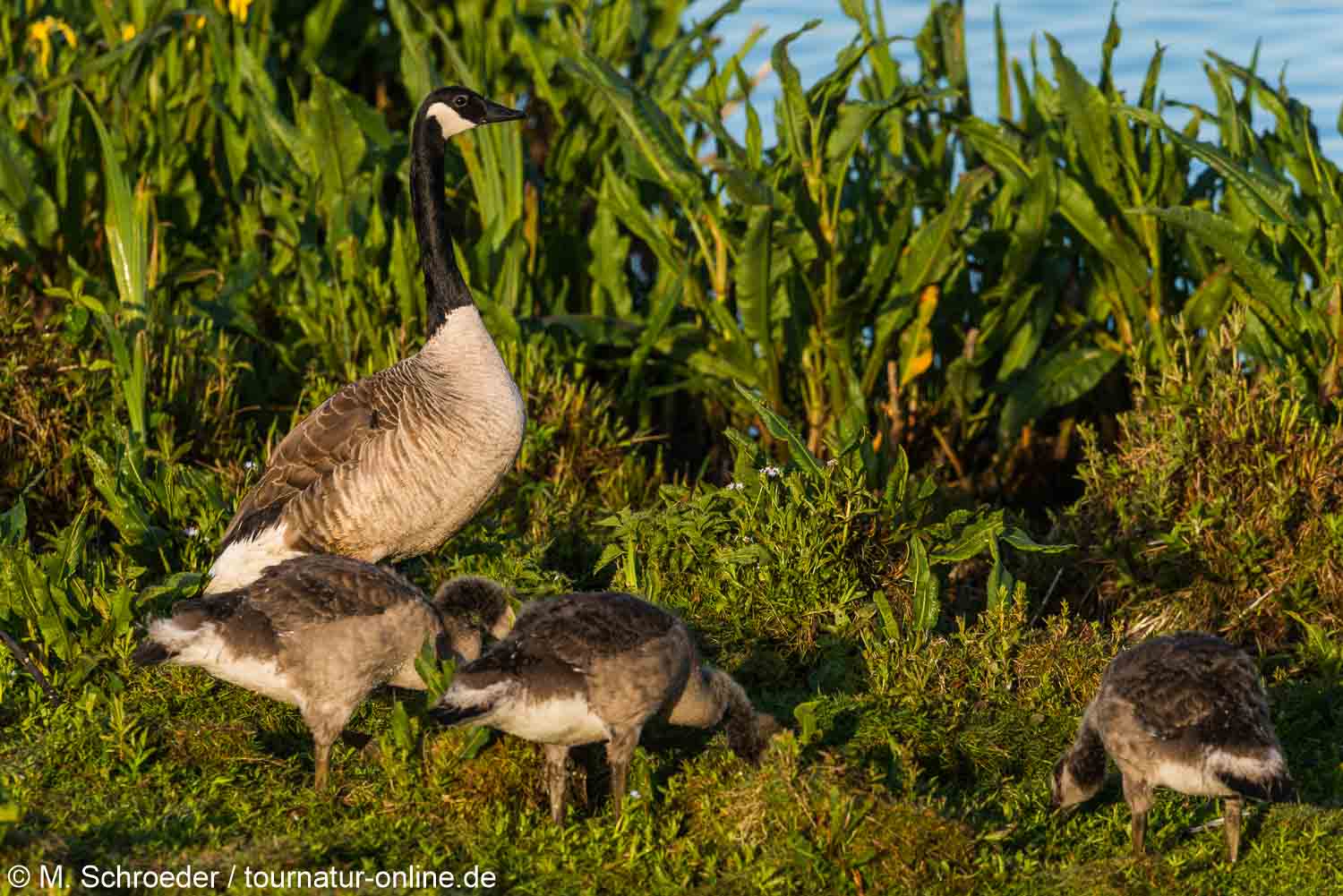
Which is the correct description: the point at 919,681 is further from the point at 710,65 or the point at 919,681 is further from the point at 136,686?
the point at 710,65

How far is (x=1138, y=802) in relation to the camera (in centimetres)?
519

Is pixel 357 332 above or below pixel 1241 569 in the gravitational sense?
above

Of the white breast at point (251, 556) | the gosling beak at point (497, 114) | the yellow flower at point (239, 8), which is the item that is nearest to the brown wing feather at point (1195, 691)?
the white breast at point (251, 556)

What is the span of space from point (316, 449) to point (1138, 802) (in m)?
3.80

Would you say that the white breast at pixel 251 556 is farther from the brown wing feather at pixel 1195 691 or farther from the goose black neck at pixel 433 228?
the brown wing feather at pixel 1195 691

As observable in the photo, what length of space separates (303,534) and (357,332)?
9.47ft

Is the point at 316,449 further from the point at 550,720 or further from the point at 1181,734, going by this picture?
the point at 1181,734

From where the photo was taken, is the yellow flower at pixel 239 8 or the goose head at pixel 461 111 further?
the yellow flower at pixel 239 8

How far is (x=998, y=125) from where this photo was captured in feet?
30.7

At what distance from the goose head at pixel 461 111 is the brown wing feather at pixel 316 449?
1565mm

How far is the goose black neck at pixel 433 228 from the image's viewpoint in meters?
7.56

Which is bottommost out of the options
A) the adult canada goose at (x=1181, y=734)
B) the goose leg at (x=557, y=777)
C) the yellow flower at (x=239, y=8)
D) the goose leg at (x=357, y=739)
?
the goose leg at (x=357, y=739)

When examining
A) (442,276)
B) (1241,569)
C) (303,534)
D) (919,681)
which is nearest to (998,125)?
(1241,569)
